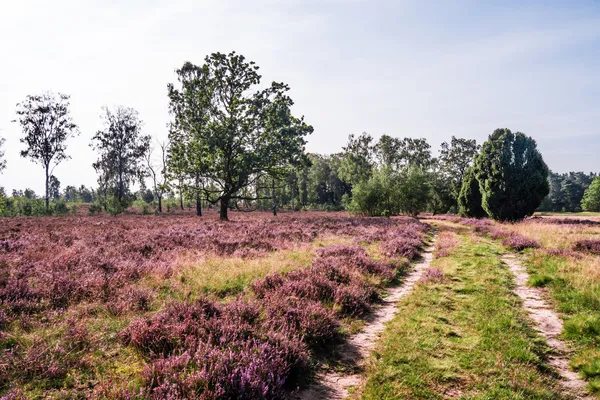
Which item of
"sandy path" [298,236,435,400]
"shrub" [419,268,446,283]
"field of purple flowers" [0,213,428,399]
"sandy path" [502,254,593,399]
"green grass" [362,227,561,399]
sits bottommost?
"sandy path" [502,254,593,399]

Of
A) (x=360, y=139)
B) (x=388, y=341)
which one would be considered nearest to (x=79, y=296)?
(x=388, y=341)

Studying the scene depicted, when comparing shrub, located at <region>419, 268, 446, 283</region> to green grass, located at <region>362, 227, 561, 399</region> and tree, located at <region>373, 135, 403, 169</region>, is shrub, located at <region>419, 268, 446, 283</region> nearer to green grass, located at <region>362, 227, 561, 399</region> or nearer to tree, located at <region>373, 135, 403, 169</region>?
green grass, located at <region>362, 227, 561, 399</region>

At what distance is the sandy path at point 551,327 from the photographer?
4.24m

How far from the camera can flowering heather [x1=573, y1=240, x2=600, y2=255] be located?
11.8 metres

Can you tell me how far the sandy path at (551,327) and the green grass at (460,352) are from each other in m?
0.18

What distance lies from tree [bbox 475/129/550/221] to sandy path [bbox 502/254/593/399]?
21.0 metres

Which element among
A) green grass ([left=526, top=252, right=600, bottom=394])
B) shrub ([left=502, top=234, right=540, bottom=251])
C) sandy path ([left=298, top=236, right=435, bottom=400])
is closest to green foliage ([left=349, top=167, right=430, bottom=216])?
shrub ([left=502, top=234, right=540, bottom=251])

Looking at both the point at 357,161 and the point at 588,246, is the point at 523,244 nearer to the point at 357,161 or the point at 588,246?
the point at 588,246

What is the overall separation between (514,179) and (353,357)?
30.2 meters

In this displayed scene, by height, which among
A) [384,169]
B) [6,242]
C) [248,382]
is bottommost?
[248,382]

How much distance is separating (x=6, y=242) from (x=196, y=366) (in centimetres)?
1296

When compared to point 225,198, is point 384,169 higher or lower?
higher

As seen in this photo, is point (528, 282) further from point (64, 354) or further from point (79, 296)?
point (79, 296)

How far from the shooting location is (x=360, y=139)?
68.0 metres
